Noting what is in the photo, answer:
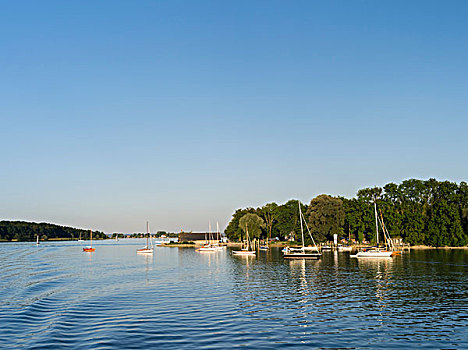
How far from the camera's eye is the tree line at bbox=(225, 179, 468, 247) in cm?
13812

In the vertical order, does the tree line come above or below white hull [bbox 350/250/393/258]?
above

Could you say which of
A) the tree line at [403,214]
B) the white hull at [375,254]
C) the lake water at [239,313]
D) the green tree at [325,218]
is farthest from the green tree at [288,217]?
the lake water at [239,313]

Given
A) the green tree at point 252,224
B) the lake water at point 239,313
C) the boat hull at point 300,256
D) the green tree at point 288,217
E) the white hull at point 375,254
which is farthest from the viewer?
the green tree at point 288,217

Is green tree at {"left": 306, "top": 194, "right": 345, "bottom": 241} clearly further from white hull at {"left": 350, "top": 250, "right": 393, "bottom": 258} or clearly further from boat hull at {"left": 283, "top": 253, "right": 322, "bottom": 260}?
boat hull at {"left": 283, "top": 253, "right": 322, "bottom": 260}

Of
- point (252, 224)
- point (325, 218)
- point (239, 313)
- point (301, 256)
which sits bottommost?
point (301, 256)

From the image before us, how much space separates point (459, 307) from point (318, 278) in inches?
977

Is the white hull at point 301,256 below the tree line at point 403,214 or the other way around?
below

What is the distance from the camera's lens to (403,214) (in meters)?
153

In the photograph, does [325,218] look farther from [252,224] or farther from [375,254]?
[252,224]

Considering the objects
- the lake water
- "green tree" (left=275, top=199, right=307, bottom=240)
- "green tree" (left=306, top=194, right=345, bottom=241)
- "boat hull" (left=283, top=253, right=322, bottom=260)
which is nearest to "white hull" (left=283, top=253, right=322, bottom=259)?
"boat hull" (left=283, top=253, right=322, bottom=260)

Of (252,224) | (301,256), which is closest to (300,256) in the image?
(301,256)

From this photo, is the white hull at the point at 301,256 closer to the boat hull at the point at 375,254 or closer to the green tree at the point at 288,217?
the boat hull at the point at 375,254

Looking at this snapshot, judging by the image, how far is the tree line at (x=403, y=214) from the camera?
13812cm

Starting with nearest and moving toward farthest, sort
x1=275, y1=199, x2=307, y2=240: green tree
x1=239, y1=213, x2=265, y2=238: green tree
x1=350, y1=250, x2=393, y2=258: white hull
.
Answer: x1=350, y1=250, x2=393, y2=258: white hull → x1=239, y1=213, x2=265, y2=238: green tree → x1=275, y1=199, x2=307, y2=240: green tree
